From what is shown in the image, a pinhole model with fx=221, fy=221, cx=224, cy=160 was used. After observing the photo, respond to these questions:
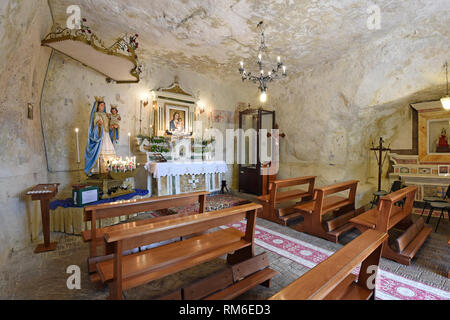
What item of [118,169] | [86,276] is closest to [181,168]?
[118,169]

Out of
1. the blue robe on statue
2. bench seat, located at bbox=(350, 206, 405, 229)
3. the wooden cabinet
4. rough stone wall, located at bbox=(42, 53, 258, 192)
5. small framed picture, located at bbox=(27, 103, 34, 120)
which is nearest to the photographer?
bench seat, located at bbox=(350, 206, 405, 229)

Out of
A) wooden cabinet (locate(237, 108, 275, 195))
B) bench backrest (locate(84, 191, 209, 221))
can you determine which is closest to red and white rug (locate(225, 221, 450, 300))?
bench backrest (locate(84, 191, 209, 221))

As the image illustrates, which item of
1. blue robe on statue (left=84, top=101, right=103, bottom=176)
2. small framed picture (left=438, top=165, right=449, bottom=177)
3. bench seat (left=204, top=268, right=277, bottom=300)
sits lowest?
bench seat (left=204, top=268, right=277, bottom=300)

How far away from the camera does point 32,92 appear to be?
350 centimetres

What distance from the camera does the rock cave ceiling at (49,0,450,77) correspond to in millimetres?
3562

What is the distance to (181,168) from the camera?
5.76 m

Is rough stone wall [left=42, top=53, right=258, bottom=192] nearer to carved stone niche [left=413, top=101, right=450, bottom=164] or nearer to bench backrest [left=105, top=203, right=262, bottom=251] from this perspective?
bench backrest [left=105, top=203, right=262, bottom=251]

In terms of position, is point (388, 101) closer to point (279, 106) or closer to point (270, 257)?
point (279, 106)

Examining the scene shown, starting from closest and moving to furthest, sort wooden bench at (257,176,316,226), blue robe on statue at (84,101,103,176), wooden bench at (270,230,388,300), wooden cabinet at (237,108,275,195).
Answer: wooden bench at (270,230,388,300) → blue robe on statue at (84,101,103,176) → wooden bench at (257,176,316,226) → wooden cabinet at (237,108,275,195)

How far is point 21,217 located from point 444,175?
8.50 metres

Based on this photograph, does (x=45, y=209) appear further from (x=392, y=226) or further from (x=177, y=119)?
(x=392, y=226)

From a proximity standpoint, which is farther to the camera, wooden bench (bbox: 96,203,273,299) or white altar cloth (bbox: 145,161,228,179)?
white altar cloth (bbox: 145,161,228,179)

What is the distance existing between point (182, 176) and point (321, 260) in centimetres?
395

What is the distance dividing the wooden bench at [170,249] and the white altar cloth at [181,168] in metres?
3.23
